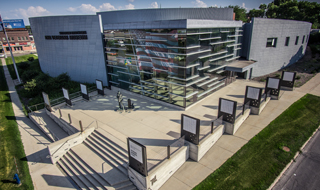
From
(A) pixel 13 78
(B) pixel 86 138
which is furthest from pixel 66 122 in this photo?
(A) pixel 13 78

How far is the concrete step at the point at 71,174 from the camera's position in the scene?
33.2ft

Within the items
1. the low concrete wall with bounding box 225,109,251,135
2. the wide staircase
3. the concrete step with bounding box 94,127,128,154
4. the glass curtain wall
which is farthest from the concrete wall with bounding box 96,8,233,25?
the wide staircase

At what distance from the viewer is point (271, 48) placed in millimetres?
25625

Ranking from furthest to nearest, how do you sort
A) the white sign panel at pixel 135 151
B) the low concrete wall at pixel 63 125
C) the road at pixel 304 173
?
the low concrete wall at pixel 63 125
the road at pixel 304 173
the white sign panel at pixel 135 151

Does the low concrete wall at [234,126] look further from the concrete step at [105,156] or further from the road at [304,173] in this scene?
the concrete step at [105,156]

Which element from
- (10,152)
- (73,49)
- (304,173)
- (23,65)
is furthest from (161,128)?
→ (23,65)

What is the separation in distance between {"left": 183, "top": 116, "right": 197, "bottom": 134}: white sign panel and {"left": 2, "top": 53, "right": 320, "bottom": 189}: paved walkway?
1748mm

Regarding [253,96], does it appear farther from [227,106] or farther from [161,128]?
[161,128]

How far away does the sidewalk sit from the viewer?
1054 centimetres

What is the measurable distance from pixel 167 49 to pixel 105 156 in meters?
9.16

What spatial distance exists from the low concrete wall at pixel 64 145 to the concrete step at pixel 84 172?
18.9 inches

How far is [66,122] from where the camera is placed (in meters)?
14.9

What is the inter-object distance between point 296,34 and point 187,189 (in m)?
32.2

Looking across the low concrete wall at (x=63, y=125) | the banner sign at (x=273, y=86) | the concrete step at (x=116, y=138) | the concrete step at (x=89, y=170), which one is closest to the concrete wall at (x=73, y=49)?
the low concrete wall at (x=63, y=125)
